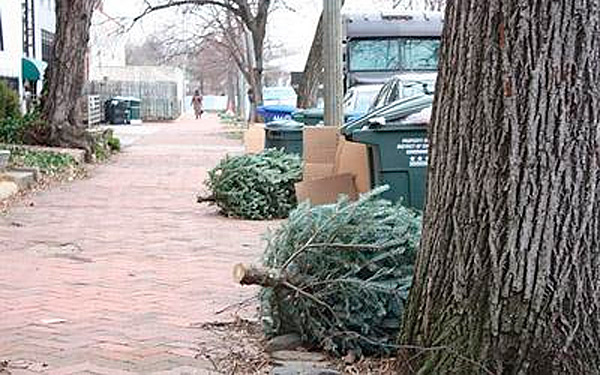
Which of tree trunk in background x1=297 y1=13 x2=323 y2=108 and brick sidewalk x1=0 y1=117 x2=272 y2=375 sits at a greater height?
tree trunk in background x1=297 y1=13 x2=323 y2=108

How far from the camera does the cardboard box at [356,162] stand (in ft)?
25.5

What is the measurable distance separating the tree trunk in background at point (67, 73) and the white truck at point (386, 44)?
510 centimetres

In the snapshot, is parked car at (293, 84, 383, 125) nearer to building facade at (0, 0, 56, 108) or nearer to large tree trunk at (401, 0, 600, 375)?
large tree trunk at (401, 0, 600, 375)

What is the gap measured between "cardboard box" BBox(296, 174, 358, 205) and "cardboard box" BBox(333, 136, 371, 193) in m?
0.06

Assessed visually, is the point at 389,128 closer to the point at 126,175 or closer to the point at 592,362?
the point at 592,362

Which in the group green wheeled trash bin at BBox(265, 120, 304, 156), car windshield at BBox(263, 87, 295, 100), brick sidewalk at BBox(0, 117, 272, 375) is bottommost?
brick sidewalk at BBox(0, 117, 272, 375)

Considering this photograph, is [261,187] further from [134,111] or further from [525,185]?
[134,111]

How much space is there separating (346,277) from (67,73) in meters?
15.5

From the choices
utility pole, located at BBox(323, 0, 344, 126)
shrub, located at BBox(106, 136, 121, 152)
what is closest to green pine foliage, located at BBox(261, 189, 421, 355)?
utility pole, located at BBox(323, 0, 344, 126)

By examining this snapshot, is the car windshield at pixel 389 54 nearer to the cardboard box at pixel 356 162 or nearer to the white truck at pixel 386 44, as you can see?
the white truck at pixel 386 44

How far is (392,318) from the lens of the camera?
468 centimetres

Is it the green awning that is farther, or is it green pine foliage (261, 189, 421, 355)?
the green awning

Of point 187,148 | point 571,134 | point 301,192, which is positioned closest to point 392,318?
point 571,134

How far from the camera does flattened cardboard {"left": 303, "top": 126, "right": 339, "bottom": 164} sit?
28.6 ft
